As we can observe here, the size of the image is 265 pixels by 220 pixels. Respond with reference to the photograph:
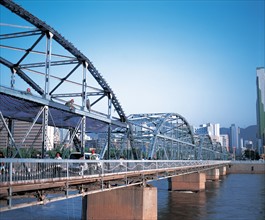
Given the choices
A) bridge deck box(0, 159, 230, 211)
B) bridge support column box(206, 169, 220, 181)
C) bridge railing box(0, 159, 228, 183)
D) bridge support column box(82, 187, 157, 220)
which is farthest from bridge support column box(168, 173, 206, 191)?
bridge railing box(0, 159, 228, 183)

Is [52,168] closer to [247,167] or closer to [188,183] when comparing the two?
[188,183]

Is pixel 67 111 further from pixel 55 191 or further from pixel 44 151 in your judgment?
pixel 55 191

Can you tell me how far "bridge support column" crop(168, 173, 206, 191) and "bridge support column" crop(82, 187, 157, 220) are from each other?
3723 cm

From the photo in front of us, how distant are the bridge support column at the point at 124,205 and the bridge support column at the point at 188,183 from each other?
122 feet

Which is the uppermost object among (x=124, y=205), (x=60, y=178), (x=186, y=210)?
(x=60, y=178)

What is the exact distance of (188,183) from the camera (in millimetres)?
67188

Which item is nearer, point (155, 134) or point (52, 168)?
point (52, 168)

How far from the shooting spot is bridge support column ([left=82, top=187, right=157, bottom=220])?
28.4 metres

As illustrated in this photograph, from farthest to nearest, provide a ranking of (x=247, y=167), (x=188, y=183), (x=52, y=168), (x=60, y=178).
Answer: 1. (x=247, y=167)
2. (x=188, y=183)
3. (x=60, y=178)
4. (x=52, y=168)

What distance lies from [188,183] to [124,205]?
40.5 metres

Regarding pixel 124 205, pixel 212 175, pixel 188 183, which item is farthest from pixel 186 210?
pixel 212 175

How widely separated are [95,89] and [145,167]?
891cm

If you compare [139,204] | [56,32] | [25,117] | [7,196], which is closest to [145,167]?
[139,204]

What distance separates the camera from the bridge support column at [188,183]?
66312 millimetres
